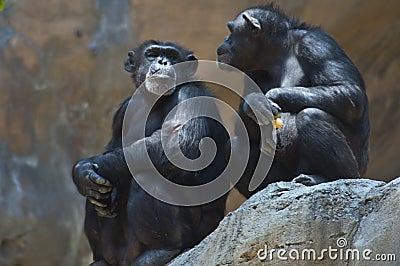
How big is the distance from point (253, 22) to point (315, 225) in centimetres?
219

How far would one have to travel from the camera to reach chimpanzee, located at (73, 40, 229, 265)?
560cm

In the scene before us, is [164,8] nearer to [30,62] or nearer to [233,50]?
[30,62]

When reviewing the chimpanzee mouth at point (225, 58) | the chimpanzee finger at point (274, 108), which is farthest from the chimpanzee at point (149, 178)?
the chimpanzee finger at point (274, 108)

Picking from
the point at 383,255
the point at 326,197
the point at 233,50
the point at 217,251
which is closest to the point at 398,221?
the point at 383,255

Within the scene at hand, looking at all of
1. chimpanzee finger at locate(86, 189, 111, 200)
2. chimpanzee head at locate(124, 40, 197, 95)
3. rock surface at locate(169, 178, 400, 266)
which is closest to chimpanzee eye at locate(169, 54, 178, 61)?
chimpanzee head at locate(124, 40, 197, 95)

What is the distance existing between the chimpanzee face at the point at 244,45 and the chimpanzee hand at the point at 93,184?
3.93 feet

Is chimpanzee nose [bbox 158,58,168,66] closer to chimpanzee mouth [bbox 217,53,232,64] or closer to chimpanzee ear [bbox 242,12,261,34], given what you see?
chimpanzee mouth [bbox 217,53,232,64]

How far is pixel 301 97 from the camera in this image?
18.1ft

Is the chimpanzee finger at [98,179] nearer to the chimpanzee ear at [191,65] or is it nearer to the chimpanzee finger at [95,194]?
the chimpanzee finger at [95,194]

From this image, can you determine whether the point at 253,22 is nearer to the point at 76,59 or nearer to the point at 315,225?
the point at 315,225

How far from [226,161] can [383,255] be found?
1989mm

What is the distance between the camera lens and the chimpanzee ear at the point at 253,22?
6.03 metres

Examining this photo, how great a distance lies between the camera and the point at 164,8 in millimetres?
9125

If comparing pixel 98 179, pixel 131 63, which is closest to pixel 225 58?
pixel 131 63
